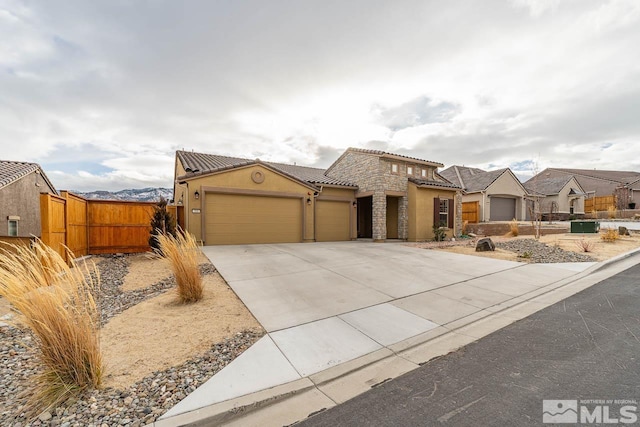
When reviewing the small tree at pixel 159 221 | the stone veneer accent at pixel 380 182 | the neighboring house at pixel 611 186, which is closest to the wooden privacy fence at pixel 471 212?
the stone veneer accent at pixel 380 182

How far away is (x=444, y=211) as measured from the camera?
49.9 ft

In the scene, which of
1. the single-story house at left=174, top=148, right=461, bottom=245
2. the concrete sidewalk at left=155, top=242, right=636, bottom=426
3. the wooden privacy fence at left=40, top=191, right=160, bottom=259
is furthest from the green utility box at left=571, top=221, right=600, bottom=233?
the wooden privacy fence at left=40, top=191, right=160, bottom=259

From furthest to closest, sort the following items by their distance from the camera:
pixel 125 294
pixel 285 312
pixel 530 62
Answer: pixel 530 62
pixel 125 294
pixel 285 312

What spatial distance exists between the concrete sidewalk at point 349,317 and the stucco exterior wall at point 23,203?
10.1 metres

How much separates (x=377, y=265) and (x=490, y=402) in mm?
5334

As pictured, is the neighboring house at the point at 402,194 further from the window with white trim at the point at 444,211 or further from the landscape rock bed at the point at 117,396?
the landscape rock bed at the point at 117,396

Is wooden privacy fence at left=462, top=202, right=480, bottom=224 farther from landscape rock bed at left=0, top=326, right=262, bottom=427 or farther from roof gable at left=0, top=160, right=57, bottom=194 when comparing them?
roof gable at left=0, top=160, right=57, bottom=194

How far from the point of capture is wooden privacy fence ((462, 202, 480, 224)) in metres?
21.5

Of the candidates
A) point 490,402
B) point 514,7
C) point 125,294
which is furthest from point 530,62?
point 125,294

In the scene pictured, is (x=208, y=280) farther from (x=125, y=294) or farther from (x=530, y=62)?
(x=530, y=62)

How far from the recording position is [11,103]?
884cm

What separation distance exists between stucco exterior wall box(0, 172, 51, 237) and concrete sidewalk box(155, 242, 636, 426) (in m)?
10.1

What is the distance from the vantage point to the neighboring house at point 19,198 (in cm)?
1045

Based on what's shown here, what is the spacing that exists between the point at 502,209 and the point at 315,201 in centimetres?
2009
